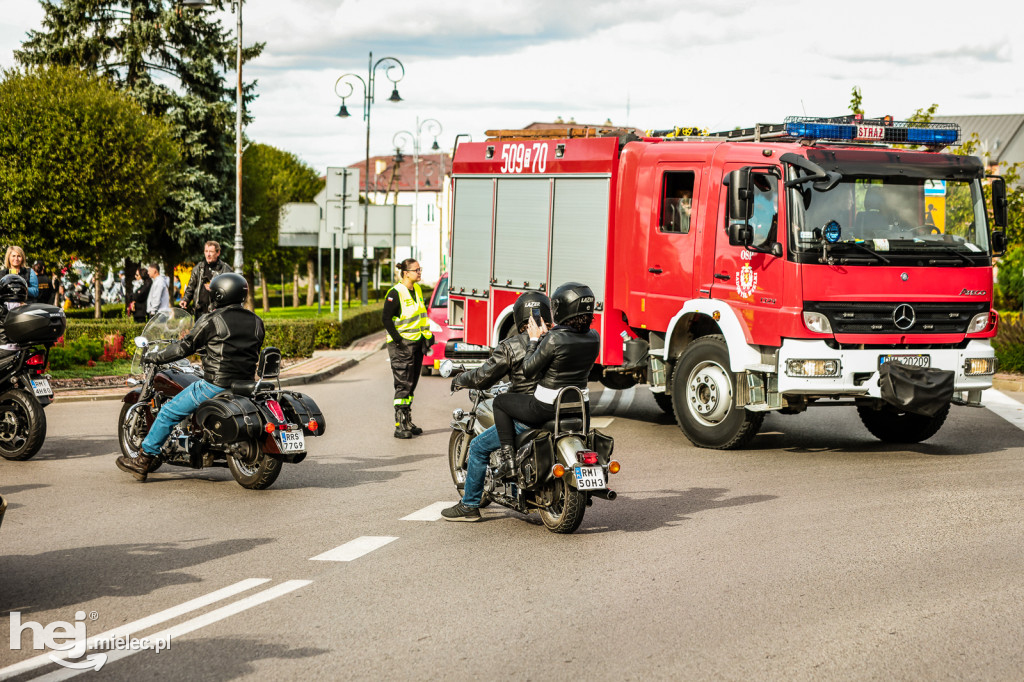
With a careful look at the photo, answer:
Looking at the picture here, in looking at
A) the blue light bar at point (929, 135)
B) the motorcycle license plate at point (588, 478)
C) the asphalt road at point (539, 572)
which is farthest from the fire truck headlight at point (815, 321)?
the motorcycle license plate at point (588, 478)

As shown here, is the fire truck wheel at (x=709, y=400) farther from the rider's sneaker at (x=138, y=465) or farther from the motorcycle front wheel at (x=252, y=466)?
the rider's sneaker at (x=138, y=465)

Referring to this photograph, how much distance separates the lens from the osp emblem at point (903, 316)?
1083 centimetres

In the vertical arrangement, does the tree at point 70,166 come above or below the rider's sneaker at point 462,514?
above

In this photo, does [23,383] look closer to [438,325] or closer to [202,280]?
[202,280]

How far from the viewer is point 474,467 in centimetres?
805

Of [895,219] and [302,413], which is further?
[895,219]

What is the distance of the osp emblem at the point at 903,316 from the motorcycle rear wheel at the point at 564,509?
14.7 ft

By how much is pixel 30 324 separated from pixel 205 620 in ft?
19.7

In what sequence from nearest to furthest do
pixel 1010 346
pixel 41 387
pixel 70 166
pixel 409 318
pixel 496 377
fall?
pixel 496 377 < pixel 41 387 < pixel 409 318 < pixel 1010 346 < pixel 70 166

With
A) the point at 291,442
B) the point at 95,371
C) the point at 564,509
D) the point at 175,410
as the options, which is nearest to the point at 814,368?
the point at 564,509

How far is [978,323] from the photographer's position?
11.2 metres

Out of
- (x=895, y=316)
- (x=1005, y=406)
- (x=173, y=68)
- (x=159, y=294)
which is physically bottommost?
(x=1005, y=406)

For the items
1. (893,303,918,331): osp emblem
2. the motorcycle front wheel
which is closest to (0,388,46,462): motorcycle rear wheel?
the motorcycle front wheel

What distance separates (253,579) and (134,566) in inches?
31.6
